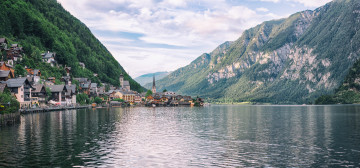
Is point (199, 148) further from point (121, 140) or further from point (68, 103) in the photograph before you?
point (68, 103)

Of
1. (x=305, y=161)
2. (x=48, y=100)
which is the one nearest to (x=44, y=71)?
(x=48, y=100)

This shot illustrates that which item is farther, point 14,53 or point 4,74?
point 14,53

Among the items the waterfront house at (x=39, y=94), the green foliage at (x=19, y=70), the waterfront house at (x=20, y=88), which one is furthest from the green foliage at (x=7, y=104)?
the green foliage at (x=19, y=70)

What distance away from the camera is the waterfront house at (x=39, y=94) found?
151875 mm

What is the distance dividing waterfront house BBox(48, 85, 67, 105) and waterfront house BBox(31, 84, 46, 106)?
648 inches

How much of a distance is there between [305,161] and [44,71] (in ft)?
584

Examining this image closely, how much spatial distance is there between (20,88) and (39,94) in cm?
3184

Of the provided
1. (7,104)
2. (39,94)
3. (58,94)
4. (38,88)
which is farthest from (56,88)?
(7,104)

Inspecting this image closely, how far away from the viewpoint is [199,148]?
47219mm

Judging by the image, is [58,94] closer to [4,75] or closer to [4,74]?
[4,74]

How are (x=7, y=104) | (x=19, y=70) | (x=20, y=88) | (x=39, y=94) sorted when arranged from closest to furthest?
(x=7, y=104), (x=20, y=88), (x=19, y=70), (x=39, y=94)

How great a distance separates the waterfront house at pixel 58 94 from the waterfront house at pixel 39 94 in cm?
1645

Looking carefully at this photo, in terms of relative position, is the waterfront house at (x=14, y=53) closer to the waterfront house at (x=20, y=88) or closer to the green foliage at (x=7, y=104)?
the waterfront house at (x=20, y=88)

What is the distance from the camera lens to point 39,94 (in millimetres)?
157375
